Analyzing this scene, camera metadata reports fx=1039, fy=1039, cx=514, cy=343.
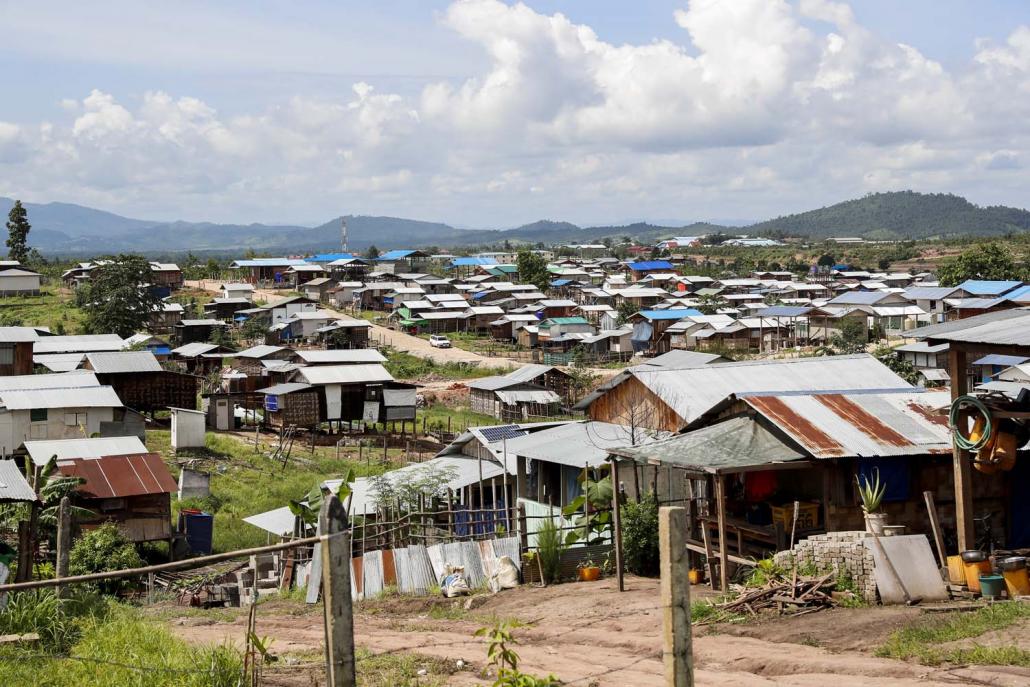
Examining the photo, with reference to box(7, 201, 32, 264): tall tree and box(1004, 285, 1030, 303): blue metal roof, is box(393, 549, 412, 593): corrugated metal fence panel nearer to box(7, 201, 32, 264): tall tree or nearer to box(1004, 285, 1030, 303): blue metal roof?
box(1004, 285, 1030, 303): blue metal roof

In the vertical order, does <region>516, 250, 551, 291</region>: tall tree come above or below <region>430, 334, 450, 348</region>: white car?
above

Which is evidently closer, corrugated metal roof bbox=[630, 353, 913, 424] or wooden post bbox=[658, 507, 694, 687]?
wooden post bbox=[658, 507, 694, 687]

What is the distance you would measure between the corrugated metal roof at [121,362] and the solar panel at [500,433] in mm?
21927

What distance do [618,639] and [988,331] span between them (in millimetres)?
5913

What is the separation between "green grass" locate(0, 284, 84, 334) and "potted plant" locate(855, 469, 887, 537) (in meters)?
54.0

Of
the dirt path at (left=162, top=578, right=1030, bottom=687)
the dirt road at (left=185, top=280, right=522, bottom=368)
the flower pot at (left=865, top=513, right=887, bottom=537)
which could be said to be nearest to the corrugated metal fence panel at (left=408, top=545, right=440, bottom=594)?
the dirt path at (left=162, top=578, right=1030, bottom=687)

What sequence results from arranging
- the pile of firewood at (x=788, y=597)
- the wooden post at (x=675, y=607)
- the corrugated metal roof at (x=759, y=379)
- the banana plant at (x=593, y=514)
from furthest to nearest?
the corrugated metal roof at (x=759, y=379) → the banana plant at (x=593, y=514) → the pile of firewood at (x=788, y=597) → the wooden post at (x=675, y=607)

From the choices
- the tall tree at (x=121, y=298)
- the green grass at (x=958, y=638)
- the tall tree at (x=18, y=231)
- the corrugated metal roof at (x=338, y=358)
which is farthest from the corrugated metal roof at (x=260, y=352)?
the green grass at (x=958, y=638)

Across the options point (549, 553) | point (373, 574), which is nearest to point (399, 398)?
point (373, 574)

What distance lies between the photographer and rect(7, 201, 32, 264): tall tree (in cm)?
7988

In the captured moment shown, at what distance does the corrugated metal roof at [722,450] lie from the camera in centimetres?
1442

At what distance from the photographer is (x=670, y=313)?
70.9 m

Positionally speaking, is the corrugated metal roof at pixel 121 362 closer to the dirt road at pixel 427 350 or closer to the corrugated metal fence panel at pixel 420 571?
the dirt road at pixel 427 350

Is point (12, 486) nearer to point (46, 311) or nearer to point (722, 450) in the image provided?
point (722, 450)
